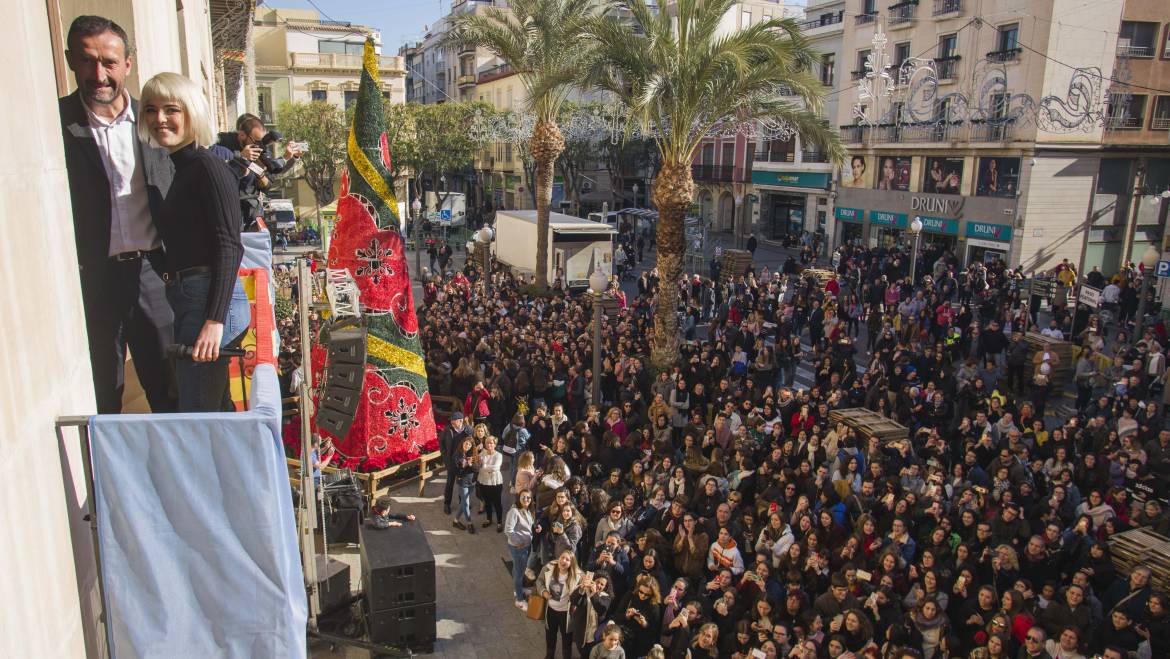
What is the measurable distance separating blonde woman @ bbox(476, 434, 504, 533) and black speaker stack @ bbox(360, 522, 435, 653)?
249 cm

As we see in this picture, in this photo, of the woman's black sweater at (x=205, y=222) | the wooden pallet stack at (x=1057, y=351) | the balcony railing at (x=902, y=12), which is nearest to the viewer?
the woman's black sweater at (x=205, y=222)

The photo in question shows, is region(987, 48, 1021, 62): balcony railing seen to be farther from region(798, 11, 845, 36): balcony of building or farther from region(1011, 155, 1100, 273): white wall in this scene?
region(798, 11, 845, 36): balcony of building

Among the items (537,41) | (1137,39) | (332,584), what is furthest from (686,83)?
(1137,39)

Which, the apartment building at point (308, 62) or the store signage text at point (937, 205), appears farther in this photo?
the apartment building at point (308, 62)

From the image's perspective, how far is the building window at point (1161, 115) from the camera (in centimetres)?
2825

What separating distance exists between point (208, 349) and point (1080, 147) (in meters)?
31.0

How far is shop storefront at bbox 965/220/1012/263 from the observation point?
94.8 ft

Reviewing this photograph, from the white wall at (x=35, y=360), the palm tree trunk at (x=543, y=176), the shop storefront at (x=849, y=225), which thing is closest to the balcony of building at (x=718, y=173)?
the shop storefront at (x=849, y=225)

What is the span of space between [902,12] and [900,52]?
1.59 m

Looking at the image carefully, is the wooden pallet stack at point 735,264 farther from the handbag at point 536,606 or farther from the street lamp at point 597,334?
the handbag at point 536,606

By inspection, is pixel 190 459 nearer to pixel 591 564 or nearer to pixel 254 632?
pixel 254 632

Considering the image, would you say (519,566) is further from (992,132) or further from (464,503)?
(992,132)

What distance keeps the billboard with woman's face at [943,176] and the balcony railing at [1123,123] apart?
4629 mm

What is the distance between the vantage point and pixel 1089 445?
35.7 feet
